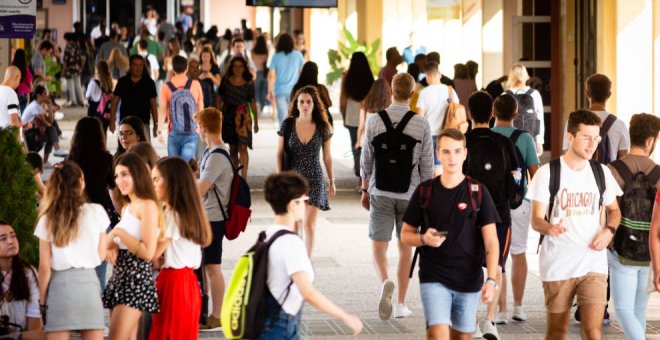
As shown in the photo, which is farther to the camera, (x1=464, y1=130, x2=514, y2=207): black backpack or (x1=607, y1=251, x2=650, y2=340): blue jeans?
(x1=464, y1=130, x2=514, y2=207): black backpack

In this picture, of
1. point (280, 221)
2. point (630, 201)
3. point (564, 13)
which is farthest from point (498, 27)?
point (280, 221)

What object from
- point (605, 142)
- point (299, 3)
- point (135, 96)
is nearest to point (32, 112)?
point (135, 96)

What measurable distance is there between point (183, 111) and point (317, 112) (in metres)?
4.61

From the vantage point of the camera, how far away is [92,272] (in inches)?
313

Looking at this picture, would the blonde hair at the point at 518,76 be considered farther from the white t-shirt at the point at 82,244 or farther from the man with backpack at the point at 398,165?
the white t-shirt at the point at 82,244

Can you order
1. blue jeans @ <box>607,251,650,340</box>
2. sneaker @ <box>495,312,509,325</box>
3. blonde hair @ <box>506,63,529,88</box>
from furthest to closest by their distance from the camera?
1. blonde hair @ <box>506,63,529,88</box>
2. sneaker @ <box>495,312,509,325</box>
3. blue jeans @ <box>607,251,650,340</box>

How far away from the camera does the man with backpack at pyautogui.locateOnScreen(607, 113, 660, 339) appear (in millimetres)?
8797

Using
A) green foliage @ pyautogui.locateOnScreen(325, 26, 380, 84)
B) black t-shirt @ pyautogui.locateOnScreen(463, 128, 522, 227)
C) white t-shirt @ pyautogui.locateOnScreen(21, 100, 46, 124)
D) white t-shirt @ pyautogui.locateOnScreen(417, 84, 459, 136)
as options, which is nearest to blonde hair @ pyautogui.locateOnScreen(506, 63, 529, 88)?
white t-shirt @ pyautogui.locateOnScreen(417, 84, 459, 136)

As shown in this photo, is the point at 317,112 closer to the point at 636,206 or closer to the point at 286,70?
the point at 636,206

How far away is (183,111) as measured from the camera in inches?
663

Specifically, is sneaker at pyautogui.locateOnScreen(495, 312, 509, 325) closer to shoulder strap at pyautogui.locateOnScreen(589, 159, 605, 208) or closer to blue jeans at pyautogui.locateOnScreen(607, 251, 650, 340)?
blue jeans at pyautogui.locateOnScreen(607, 251, 650, 340)

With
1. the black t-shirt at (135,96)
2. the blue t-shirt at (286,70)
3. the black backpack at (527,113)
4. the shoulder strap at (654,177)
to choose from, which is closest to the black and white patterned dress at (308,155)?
the black backpack at (527,113)

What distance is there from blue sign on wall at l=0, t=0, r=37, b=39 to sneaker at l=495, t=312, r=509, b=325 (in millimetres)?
7057

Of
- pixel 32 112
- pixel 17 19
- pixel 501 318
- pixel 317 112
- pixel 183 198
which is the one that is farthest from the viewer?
pixel 32 112
